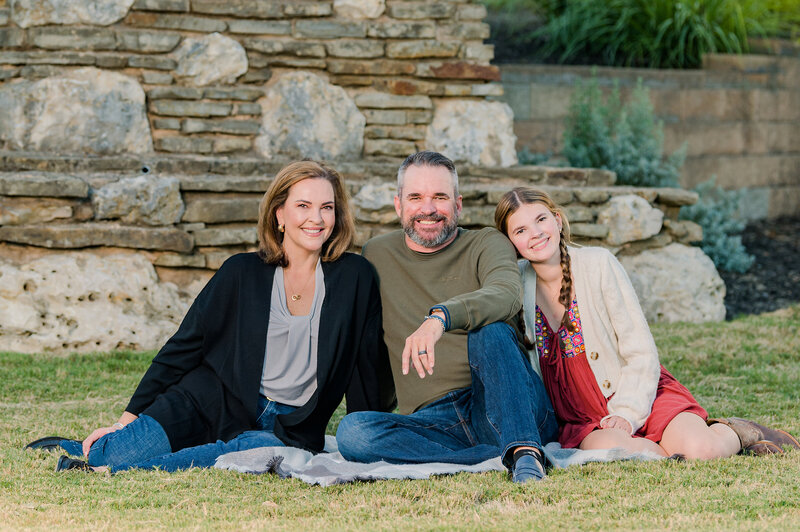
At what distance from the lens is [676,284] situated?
21.6 ft

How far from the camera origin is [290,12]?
20.8ft

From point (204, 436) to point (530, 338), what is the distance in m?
1.27

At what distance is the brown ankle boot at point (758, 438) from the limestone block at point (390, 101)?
3.53 m

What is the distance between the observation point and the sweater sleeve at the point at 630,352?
3496 millimetres

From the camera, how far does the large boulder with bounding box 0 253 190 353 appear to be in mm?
5348

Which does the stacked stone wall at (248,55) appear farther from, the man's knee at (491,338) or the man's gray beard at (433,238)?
the man's knee at (491,338)

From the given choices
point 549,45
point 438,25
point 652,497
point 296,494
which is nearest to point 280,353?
point 296,494

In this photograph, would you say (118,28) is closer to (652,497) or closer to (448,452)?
(448,452)

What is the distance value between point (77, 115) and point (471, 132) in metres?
2.57

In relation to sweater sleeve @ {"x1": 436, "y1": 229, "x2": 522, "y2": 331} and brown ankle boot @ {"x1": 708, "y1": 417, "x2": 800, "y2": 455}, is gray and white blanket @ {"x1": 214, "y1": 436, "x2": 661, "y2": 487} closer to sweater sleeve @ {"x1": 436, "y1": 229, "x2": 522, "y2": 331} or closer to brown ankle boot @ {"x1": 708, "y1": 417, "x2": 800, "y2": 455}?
brown ankle boot @ {"x1": 708, "y1": 417, "x2": 800, "y2": 455}

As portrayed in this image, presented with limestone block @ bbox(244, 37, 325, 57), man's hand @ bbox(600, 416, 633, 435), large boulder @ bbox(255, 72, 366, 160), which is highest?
limestone block @ bbox(244, 37, 325, 57)

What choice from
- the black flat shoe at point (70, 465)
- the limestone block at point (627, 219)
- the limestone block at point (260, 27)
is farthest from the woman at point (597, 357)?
the limestone block at point (260, 27)

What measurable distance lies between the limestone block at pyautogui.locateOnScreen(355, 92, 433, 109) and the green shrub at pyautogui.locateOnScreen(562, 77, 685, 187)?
5.44 feet

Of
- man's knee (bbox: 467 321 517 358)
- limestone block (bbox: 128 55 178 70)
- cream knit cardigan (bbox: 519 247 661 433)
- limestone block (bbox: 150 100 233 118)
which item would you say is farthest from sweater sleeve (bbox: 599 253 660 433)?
limestone block (bbox: 128 55 178 70)
